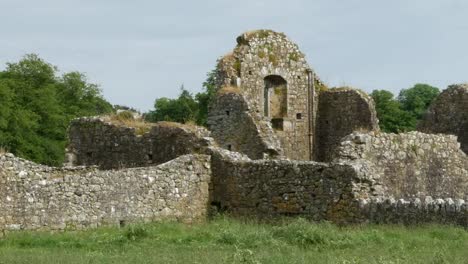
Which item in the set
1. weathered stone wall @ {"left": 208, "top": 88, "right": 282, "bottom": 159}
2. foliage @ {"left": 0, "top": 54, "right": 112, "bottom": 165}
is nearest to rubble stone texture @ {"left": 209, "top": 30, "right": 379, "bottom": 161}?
weathered stone wall @ {"left": 208, "top": 88, "right": 282, "bottom": 159}

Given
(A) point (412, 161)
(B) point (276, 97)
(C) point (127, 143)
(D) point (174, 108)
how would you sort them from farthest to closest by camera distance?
(D) point (174, 108)
(B) point (276, 97)
(C) point (127, 143)
(A) point (412, 161)

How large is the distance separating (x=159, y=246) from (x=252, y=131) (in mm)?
10015

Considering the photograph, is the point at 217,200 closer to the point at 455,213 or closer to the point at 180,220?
the point at 180,220

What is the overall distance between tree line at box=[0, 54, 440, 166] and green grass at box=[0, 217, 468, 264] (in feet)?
103

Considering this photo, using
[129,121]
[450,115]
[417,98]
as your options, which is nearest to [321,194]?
[129,121]

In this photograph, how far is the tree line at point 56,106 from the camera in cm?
5697

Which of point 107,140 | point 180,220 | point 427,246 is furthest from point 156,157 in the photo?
point 427,246

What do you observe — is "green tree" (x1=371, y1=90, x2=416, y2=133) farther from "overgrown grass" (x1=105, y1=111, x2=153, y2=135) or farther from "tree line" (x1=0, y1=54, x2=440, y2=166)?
"overgrown grass" (x1=105, y1=111, x2=153, y2=135)

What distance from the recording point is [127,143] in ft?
90.0

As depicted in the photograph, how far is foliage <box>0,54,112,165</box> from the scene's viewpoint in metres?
60.7

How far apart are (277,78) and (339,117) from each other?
7.55 feet

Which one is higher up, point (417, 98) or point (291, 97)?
point (417, 98)

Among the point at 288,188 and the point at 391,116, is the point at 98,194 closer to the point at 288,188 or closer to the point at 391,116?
the point at 288,188

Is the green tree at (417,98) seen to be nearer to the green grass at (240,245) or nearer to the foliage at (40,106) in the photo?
the foliage at (40,106)
